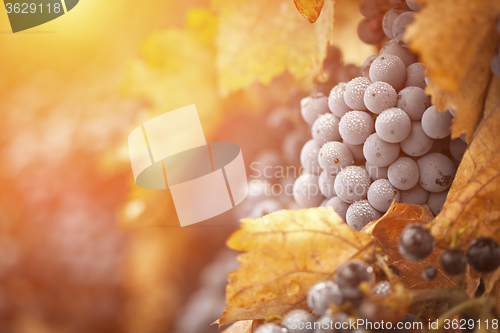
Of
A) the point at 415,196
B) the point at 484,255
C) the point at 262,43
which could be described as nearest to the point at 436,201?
the point at 415,196

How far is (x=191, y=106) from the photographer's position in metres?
0.54

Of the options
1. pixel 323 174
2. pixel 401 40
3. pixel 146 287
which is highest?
pixel 401 40

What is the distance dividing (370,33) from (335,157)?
183 mm

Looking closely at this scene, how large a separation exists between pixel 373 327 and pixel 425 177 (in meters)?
0.18

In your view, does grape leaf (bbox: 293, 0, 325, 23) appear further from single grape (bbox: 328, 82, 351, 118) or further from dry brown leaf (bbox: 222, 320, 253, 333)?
dry brown leaf (bbox: 222, 320, 253, 333)

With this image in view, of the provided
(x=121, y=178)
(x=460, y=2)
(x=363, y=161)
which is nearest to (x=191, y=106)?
(x=121, y=178)

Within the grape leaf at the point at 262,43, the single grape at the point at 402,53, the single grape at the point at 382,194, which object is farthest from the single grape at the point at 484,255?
the grape leaf at the point at 262,43

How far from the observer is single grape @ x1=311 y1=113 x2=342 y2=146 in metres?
0.37

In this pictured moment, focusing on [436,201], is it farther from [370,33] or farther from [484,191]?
[370,33]

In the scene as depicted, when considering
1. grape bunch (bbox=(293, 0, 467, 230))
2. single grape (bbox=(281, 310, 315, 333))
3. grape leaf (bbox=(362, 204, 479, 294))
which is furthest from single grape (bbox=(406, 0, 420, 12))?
single grape (bbox=(281, 310, 315, 333))

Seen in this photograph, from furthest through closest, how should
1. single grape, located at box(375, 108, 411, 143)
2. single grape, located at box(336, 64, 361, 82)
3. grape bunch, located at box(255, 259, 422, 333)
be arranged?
single grape, located at box(336, 64, 361, 82) → single grape, located at box(375, 108, 411, 143) → grape bunch, located at box(255, 259, 422, 333)

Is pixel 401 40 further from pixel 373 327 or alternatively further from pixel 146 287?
pixel 146 287

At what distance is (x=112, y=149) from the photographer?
1.77 feet

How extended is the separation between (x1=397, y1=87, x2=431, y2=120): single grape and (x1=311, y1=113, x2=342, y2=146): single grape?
72 millimetres
